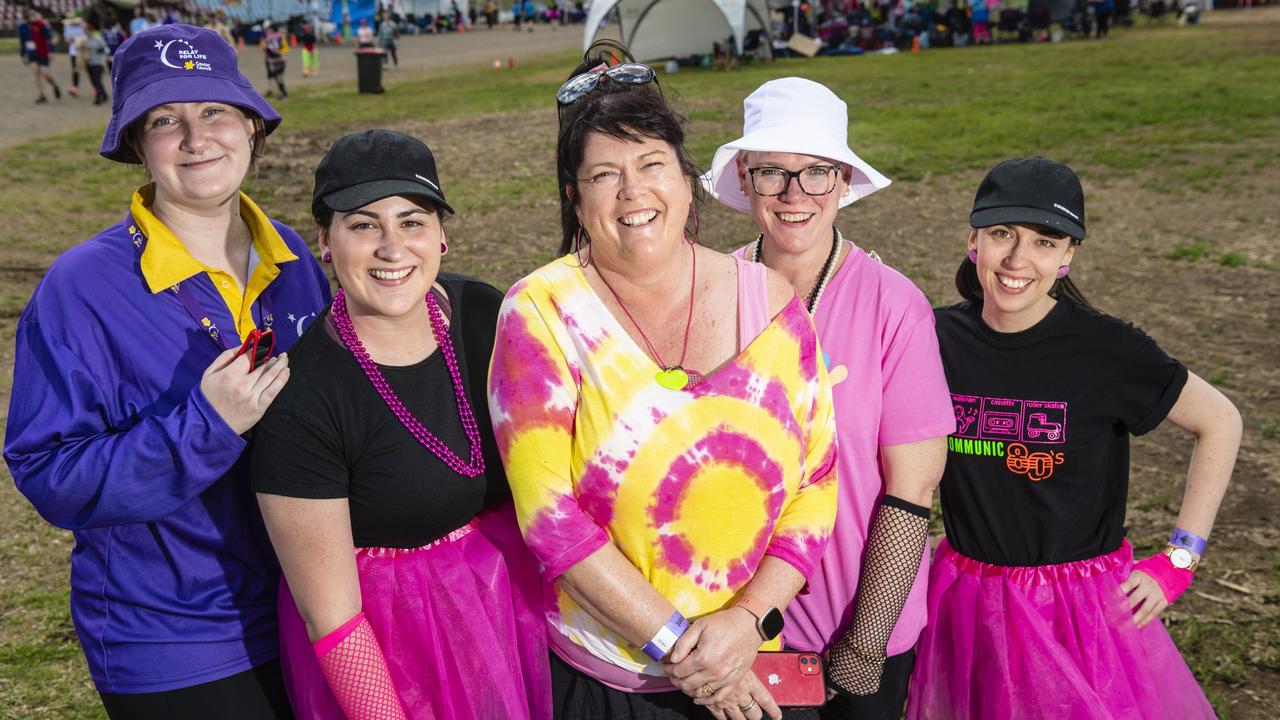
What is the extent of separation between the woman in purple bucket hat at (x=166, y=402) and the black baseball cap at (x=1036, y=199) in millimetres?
2147

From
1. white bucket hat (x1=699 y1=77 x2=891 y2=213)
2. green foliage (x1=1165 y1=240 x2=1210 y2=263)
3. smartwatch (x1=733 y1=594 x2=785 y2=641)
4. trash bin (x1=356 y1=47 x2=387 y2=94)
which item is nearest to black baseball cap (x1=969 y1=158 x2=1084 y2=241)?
white bucket hat (x1=699 y1=77 x2=891 y2=213)

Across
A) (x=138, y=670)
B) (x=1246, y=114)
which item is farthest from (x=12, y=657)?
(x=1246, y=114)

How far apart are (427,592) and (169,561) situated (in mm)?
684

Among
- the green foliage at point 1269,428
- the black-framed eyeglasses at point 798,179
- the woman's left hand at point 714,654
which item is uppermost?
the black-framed eyeglasses at point 798,179

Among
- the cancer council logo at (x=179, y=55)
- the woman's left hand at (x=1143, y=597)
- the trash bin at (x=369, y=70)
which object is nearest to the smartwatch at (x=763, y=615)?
the woman's left hand at (x=1143, y=597)

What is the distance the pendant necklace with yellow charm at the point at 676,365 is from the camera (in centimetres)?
233

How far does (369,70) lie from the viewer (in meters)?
25.8

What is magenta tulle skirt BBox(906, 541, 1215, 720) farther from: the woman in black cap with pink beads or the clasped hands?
the woman in black cap with pink beads

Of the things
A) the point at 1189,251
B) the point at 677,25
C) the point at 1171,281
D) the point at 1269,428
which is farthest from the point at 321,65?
the point at 1269,428

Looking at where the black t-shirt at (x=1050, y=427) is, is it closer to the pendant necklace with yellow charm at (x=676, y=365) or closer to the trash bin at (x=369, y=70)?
the pendant necklace with yellow charm at (x=676, y=365)

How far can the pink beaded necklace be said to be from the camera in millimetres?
2461

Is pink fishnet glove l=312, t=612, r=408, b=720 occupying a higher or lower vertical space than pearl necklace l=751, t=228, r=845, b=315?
lower

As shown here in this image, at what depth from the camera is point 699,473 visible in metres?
2.31

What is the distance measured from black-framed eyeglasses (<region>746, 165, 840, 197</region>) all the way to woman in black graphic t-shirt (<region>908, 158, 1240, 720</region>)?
571 millimetres
